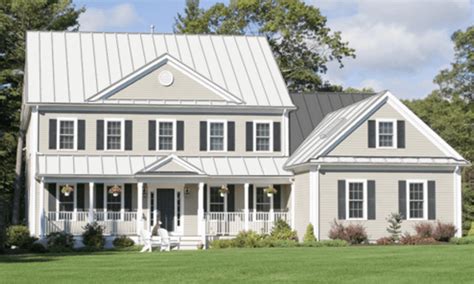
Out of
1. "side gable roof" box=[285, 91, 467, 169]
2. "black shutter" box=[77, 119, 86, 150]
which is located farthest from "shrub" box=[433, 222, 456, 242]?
"black shutter" box=[77, 119, 86, 150]

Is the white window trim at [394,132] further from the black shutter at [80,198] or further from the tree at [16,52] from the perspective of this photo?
the tree at [16,52]

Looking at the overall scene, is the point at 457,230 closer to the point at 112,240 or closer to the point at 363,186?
the point at 363,186

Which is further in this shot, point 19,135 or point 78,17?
point 78,17

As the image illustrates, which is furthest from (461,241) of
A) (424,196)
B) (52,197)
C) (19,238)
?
(19,238)

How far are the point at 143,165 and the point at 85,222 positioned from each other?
347 centimetres

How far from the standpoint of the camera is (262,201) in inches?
1713

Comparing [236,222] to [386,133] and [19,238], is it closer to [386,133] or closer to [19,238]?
[386,133]

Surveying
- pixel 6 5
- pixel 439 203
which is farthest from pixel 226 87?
pixel 6 5

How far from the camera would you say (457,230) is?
39.6 meters

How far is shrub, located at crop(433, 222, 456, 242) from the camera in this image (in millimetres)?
38875

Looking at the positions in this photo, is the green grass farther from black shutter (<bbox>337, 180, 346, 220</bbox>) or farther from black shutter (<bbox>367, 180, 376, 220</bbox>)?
black shutter (<bbox>367, 180, 376, 220</bbox>)

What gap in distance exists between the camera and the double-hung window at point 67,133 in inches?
1640

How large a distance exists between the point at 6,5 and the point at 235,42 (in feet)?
51.7

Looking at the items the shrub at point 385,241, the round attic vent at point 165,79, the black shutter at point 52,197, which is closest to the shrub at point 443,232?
the shrub at point 385,241
